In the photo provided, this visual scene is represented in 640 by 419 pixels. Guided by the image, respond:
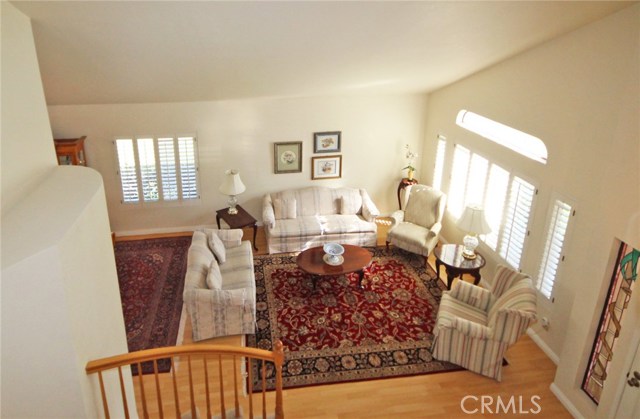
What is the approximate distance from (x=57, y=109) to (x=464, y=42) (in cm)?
589

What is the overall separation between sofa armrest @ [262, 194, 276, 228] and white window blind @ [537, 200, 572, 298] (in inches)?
154

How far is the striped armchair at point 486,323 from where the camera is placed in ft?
15.5

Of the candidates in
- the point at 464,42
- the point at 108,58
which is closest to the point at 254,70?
the point at 108,58

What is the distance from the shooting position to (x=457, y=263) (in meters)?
6.12

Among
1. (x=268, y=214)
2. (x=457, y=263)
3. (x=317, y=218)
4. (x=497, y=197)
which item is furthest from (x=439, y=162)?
(x=268, y=214)

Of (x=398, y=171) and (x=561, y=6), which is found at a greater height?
(x=561, y=6)

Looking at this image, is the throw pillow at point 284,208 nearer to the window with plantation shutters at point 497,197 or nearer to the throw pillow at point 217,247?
the throw pillow at point 217,247

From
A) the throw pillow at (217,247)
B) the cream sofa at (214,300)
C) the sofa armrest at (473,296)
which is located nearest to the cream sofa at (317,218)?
the throw pillow at (217,247)

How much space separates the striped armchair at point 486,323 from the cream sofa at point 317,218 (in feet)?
7.94

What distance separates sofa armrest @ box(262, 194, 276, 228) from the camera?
7.43 metres

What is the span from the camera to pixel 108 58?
4.62m

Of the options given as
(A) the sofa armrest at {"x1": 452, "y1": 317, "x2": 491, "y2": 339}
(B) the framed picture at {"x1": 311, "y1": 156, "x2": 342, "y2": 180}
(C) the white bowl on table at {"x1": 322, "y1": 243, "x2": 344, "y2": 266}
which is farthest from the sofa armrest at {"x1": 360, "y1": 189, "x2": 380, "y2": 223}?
(A) the sofa armrest at {"x1": 452, "y1": 317, "x2": 491, "y2": 339}

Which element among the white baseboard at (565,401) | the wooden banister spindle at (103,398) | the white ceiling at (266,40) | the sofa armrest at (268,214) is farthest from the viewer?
the sofa armrest at (268,214)

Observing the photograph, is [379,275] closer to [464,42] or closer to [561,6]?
[464,42]
